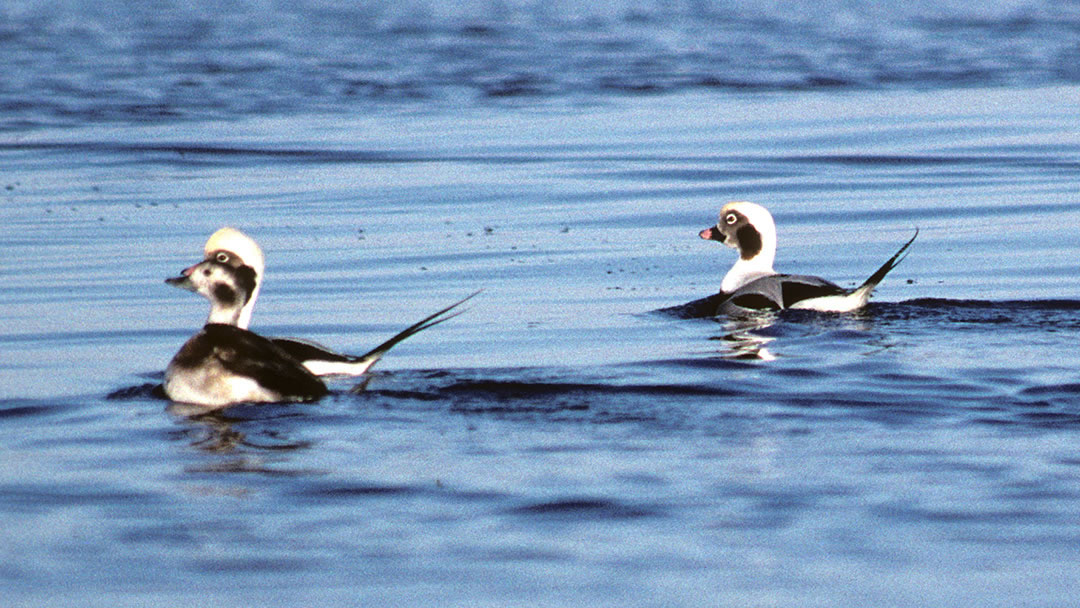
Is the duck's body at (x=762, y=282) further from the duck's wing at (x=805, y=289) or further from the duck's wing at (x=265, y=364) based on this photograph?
the duck's wing at (x=265, y=364)

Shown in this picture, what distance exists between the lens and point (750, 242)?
12.8 m

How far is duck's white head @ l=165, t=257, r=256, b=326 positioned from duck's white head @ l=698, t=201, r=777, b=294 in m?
4.07

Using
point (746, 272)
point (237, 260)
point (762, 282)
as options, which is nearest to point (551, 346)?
point (237, 260)

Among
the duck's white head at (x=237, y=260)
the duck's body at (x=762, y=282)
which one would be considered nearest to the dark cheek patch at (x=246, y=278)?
the duck's white head at (x=237, y=260)

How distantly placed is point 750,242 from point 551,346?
9.10 feet

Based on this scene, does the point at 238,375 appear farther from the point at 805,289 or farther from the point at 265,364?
Result: the point at 805,289

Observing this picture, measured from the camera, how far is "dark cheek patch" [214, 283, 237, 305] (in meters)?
9.17

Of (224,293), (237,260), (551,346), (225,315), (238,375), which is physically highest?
(237,260)

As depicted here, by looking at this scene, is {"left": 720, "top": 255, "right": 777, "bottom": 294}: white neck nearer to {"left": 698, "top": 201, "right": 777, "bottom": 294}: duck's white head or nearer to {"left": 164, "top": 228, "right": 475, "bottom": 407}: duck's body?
{"left": 698, "top": 201, "right": 777, "bottom": 294}: duck's white head

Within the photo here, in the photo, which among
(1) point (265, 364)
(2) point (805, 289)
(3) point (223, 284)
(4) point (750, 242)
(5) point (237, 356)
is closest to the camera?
(1) point (265, 364)

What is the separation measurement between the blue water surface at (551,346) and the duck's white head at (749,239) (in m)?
0.39

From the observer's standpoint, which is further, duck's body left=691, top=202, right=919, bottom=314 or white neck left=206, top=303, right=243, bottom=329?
duck's body left=691, top=202, right=919, bottom=314

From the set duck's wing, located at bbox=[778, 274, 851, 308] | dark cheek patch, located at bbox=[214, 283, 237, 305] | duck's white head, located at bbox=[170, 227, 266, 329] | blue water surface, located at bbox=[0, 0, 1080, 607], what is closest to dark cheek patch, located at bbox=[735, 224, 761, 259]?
blue water surface, located at bbox=[0, 0, 1080, 607]

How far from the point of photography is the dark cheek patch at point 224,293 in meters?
9.17
